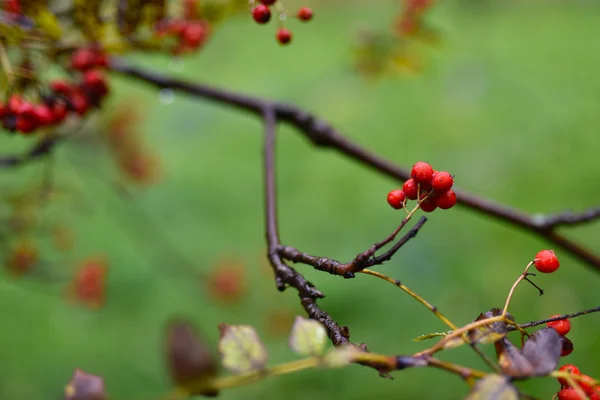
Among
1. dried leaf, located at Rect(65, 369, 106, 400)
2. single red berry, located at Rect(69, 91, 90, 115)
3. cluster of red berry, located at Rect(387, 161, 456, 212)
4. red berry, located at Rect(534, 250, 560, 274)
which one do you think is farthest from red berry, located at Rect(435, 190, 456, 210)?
single red berry, located at Rect(69, 91, 90, 115)

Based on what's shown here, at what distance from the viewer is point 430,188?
649mm

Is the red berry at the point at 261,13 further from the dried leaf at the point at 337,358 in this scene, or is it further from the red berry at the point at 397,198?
the dried leaf at the point at 337,358

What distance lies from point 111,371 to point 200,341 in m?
2.76

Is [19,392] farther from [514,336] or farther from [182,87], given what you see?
[514,336]

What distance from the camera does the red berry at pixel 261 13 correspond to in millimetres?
863

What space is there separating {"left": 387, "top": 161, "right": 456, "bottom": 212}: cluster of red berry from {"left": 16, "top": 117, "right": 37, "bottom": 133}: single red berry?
697mm

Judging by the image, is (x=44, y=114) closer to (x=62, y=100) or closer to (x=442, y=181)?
(x=62, y=100)

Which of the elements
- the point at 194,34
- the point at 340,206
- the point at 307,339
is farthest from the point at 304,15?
the point at 340,206

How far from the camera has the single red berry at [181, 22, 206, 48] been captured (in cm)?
119

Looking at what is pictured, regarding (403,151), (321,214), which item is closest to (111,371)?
(321,214)

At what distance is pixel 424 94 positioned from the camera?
521cm

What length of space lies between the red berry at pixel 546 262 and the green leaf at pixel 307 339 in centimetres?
33

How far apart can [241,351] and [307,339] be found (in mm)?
53

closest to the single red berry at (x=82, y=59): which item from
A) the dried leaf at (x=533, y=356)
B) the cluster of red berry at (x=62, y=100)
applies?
the cluster of red berry at (x=62, y=100)
